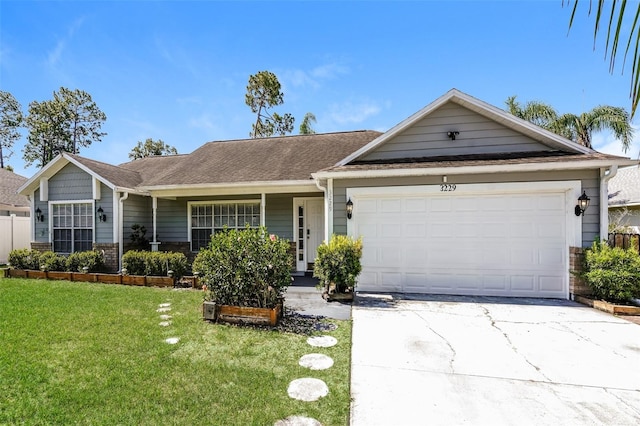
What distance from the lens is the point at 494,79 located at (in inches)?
411

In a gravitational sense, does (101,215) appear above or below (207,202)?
below

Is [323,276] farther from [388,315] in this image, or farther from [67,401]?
[67,401]

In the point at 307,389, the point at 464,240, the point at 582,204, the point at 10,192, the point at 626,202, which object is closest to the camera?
the point at 307,389

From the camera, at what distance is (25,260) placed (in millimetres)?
9641

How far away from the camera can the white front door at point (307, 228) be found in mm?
9891

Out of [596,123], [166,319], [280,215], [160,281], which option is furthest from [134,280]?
[596,123]

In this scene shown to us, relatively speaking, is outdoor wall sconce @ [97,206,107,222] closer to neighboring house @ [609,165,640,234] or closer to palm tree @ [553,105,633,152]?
neighboring house @ [609,165,640,234]

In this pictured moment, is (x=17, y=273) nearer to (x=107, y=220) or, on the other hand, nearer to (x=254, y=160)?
(x=107, y=220)

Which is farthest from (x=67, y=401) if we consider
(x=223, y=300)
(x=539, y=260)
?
(x=539, y=260)

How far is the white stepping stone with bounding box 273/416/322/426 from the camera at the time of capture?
2604 millimetres

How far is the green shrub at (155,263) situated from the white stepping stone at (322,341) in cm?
548

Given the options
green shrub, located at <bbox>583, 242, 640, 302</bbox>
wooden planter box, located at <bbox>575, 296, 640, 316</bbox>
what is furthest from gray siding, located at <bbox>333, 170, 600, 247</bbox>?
wooden planter box, located at <bbox>575, 296, 640, 316</bbox>

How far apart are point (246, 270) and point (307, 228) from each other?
491 cm

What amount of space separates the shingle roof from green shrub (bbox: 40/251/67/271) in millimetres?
3251
